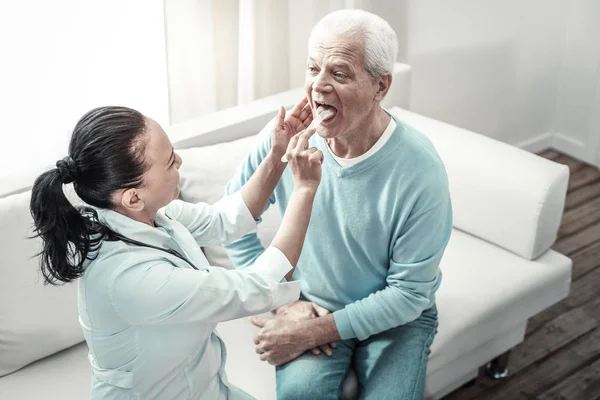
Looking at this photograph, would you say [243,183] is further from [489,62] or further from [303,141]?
[489,62]

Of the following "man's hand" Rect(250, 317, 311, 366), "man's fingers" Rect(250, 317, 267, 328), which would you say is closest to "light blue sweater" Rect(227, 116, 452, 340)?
"man's hand" Rect(250, 317, 311, 366)

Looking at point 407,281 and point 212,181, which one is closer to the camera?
point 407,281

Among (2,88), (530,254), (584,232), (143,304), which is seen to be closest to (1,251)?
(2,88)

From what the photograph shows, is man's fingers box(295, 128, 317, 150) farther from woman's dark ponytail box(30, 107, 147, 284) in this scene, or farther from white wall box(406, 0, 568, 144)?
white wall box(406, 0, 568, 144)

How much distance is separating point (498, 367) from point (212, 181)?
107cm

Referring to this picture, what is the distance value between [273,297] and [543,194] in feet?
3.63

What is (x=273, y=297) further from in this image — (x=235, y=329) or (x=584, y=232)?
(x=584, y=232)

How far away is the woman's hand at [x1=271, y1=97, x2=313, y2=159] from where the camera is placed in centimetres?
159

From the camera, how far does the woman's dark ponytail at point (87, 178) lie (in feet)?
3.82

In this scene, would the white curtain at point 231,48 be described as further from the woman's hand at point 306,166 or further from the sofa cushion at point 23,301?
the woman's hand at point 306,166

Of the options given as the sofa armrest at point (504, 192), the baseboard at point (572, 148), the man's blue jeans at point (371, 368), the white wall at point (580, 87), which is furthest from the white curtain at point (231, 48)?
the baseboard at point (572, 148)

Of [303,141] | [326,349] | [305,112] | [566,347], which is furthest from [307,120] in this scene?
[566,347]

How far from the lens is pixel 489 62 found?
129 inches

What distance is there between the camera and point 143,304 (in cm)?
118
